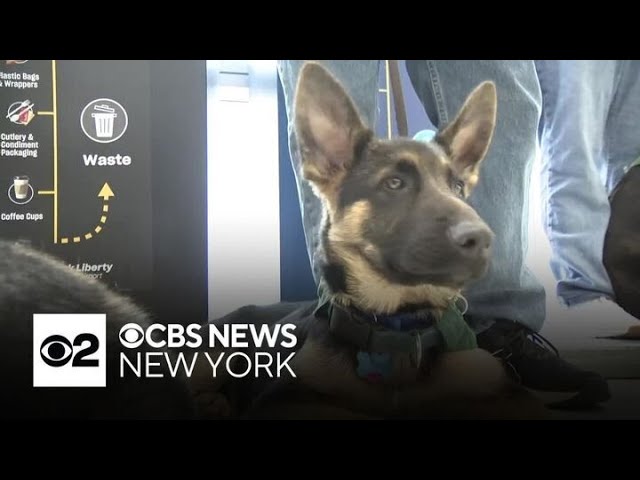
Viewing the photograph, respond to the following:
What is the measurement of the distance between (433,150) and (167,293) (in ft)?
3.23

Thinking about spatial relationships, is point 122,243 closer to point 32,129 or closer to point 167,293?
point 167,293

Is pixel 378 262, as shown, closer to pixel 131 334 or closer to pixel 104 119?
pixel 131 334

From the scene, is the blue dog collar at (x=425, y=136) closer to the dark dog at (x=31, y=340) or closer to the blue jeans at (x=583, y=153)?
the blue jeans at (x=583, y=153)

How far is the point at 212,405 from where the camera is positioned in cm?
243

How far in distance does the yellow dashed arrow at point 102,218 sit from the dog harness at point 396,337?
76 cm

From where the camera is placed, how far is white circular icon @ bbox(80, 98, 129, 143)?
7.80 feet

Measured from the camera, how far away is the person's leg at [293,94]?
2.37m

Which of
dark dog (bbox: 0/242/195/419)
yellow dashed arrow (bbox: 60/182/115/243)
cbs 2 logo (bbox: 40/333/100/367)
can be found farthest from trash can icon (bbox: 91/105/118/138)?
cbs 2 logo (bbox: 40/333/100/367)

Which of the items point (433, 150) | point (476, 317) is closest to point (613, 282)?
point (476, 317)

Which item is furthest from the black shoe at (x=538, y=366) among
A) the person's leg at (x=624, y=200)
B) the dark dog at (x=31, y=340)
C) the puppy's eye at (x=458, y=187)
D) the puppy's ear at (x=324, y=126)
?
the dark dog at (x=31, y=340)

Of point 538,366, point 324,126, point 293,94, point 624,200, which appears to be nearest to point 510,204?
point 624,200

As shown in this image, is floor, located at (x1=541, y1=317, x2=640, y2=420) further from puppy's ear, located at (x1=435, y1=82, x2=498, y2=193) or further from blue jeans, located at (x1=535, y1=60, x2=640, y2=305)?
puppy's ear, located at (x1=435, y1=82, x2=498, y2=193)

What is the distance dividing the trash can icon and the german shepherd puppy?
1.98ft

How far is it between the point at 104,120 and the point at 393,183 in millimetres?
964
